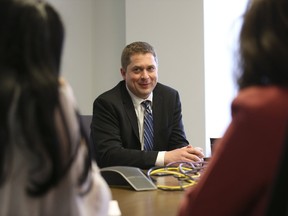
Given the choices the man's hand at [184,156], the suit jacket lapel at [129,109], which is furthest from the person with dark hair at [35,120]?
the suit jacket lapel at [129,109]

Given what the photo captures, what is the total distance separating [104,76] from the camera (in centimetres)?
436

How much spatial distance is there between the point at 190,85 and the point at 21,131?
3225 millimetres

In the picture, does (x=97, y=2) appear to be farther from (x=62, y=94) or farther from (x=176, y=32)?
(x=62, y=94)

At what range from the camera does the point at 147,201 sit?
4.05 ft

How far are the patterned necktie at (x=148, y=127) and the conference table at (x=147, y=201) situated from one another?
35.9 inches

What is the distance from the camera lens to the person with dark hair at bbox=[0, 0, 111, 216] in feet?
2.40

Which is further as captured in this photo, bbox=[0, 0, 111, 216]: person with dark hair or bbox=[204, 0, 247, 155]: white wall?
bbox=[204, 0, 247, 155]: white wall

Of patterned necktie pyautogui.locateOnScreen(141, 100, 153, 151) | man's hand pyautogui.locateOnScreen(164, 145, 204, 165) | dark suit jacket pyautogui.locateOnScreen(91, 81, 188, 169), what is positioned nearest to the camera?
man's hand pyautogui.locateOnScreen(164, 145, 204, 165)

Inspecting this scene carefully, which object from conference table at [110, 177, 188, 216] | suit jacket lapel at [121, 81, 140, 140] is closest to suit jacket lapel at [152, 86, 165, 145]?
suit jacket lapel at [121, 81, 140, 140]

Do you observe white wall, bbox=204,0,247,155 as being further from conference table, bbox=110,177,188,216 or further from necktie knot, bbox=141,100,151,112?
conference table, bbox=110,177,188,216

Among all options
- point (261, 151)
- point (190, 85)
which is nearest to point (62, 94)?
point (261, 151)

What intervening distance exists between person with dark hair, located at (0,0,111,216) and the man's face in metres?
1.63

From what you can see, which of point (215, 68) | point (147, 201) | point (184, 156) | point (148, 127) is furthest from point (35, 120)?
point (215, 68)

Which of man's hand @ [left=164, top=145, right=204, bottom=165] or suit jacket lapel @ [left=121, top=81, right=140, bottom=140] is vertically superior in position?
suit jacket lapel @ [left=121, top=81, right=140, bottom=140]
